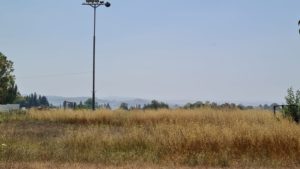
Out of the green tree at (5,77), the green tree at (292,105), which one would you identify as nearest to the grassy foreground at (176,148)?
the green tree at (292,105)

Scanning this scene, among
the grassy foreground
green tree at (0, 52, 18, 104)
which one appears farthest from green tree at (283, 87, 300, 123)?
green tree at (0, 52, 18, 104)

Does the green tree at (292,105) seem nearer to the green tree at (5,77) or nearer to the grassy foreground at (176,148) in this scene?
the grassy foreground at (176,148)

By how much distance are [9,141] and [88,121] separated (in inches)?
623

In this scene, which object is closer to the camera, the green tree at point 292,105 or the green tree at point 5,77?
the green tree at point 292,105

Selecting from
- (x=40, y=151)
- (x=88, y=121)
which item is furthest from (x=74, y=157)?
(x=88, y=121)

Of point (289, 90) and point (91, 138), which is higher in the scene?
point (289, 90)

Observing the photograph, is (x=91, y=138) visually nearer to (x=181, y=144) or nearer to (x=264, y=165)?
(x=181, y=144)

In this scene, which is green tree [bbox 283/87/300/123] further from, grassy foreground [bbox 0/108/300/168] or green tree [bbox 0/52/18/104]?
green tree [bbox 0/52/18/104]

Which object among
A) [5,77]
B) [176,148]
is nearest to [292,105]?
Answer: [176,148]

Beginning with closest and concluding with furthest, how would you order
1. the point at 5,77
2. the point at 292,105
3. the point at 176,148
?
the point at 176,148
the point at 292,105
the point at 5,77

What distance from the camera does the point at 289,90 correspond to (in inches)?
858

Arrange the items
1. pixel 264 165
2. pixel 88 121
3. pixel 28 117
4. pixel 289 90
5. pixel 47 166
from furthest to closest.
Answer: pixel 28 117
pixel 88 121
pixel 289 90
pixel 264 165
pixel 47 166

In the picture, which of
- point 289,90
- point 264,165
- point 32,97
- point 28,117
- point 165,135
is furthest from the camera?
point 32,97

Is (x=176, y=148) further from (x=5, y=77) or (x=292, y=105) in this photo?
(x=5, y=77)
